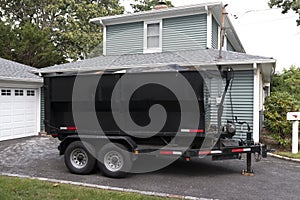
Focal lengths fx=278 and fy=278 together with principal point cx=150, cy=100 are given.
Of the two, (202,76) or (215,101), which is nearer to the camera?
(202,76)

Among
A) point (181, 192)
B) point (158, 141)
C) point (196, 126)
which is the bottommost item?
point (181, 192)

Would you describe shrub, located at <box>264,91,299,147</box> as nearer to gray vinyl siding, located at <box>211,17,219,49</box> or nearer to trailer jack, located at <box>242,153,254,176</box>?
trailer jack, located at <box>242,153,254,176</box>

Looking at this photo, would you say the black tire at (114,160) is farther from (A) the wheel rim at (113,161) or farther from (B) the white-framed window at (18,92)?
(B) the white-framed window at (18,92)

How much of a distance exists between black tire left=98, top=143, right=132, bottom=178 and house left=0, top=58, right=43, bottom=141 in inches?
267

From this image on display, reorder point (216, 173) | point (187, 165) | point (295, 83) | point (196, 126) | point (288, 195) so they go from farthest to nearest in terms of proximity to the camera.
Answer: point (295, 83) → point (187, 165) → point (216, 173) → point (196, 126) → point (288, 195)

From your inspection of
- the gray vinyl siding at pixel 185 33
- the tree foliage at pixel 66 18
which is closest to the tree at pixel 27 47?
the tree foliage at pixel 66 18

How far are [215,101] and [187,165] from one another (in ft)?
6.33

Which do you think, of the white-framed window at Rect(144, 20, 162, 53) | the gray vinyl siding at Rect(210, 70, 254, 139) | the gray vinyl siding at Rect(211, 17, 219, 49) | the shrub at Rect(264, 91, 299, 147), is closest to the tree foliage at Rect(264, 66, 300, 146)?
the shrub at Rect(264, 91, 299, 147)

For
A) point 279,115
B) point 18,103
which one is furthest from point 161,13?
point 18,103

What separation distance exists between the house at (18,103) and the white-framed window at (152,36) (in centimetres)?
533

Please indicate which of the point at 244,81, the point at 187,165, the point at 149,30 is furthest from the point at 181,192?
the point at 149,30

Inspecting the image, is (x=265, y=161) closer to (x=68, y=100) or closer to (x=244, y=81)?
(x=244, y=81)

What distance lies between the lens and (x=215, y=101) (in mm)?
7086

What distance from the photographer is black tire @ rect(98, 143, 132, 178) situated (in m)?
6.25
